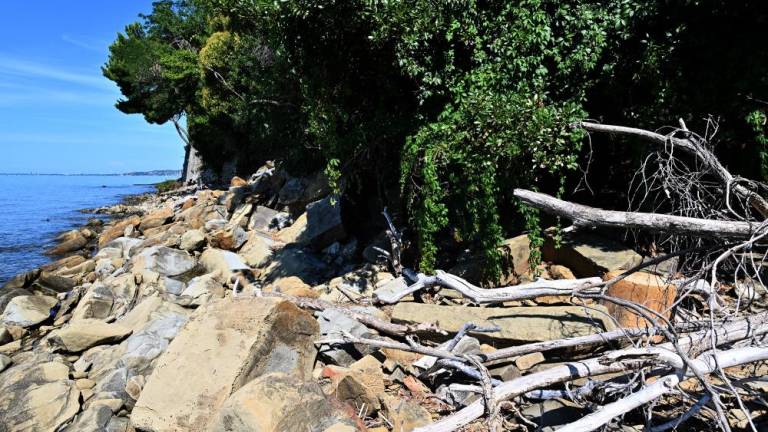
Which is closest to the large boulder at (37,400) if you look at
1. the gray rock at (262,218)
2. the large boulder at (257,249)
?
the large boulder at (257,249)

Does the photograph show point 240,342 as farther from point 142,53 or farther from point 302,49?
point 142,53

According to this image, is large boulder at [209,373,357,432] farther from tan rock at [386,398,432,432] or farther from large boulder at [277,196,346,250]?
large boulder at [277,196,346,250]

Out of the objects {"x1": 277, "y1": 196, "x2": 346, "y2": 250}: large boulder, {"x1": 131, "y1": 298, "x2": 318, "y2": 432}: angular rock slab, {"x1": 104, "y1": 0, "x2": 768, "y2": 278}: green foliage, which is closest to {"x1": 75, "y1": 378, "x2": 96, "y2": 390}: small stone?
{"x1": 131, "y1": 298, "x2": 318, "y2": 432}: angular rock slab

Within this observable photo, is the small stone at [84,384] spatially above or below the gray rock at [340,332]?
below

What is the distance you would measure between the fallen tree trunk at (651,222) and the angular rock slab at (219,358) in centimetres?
286

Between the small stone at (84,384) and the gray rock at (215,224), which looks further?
the gray rock at (215,224)

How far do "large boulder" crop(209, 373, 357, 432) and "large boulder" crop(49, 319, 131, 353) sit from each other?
373 cm

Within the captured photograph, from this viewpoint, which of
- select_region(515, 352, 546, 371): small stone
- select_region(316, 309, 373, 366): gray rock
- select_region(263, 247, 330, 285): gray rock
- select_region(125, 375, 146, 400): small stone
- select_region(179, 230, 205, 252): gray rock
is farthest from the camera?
select_region(179, 230, 205, 252): gray rock

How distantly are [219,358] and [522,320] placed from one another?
312 cm

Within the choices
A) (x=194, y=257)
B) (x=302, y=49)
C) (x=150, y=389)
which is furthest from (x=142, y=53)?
(x=150, y=389)

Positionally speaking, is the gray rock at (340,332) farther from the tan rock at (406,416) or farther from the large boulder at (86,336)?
the large boulder at (86,336)

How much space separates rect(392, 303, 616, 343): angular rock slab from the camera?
5.02 m

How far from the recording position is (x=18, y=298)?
30.7 feet

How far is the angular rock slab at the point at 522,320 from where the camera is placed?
502 cm
